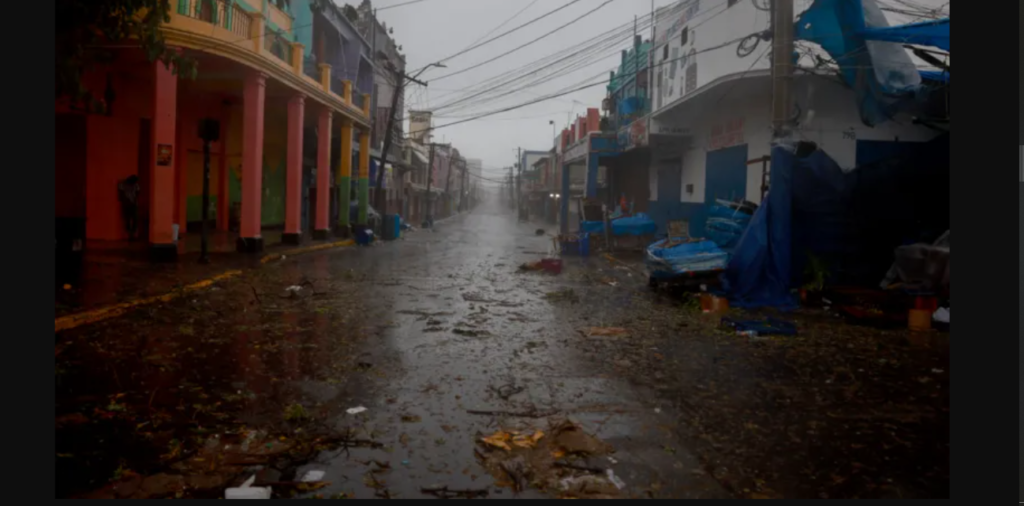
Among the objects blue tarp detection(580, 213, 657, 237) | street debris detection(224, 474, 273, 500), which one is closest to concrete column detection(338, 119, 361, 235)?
blue tarp detection(580, 213, 657, 237)

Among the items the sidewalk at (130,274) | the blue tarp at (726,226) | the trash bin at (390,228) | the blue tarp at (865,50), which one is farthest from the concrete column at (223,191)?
the blue tarp at (865,50)

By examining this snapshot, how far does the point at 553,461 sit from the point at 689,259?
8.13 m

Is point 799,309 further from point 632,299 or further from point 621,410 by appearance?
point 621,410

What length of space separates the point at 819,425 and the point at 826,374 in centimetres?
177

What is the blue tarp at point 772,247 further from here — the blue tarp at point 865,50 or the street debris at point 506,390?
the street debris at point 506,390

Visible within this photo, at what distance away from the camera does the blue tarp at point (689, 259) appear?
36.9 feet

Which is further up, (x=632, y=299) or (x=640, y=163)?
(x=640, y=163)

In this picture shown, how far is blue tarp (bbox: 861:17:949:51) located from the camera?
9.87 metres

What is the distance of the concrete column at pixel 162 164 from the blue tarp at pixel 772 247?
457 inches

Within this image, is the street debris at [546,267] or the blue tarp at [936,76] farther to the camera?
the street debris at [546,267]

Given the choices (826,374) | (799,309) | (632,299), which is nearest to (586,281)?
(632,299)

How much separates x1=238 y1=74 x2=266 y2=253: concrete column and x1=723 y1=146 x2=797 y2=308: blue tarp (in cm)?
1221

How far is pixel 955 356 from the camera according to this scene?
4.02 meters

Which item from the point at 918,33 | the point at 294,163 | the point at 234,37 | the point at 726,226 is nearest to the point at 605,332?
the point at 726,226
